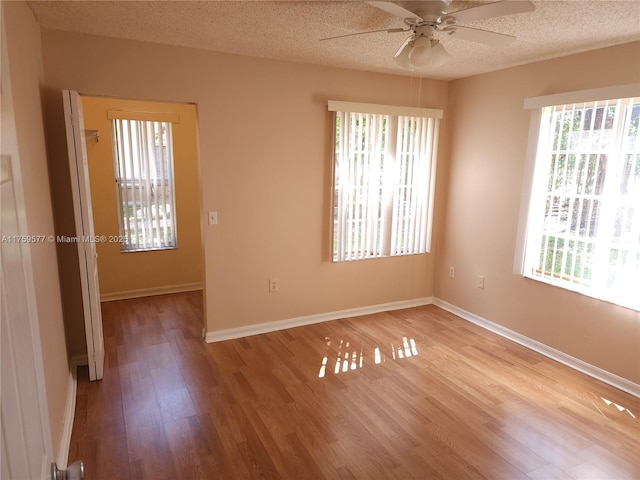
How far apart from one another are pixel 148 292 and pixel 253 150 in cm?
244

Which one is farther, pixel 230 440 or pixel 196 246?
pixel 196 246

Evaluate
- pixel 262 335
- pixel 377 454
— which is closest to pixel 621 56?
pixel 377 454

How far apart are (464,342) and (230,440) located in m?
2.32

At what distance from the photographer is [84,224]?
8.87 ft

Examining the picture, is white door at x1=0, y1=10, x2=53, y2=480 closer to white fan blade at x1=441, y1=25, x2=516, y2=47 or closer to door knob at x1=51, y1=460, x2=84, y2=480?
door knob at x1=51, y1=460, x2=84, y2=480

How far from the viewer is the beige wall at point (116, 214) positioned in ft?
14.2

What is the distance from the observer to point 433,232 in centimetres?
454

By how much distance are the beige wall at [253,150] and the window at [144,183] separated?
1.58 m

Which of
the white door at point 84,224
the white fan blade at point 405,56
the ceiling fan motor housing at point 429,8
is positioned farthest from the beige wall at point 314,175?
the ceiling fan motor housing at point 429,8

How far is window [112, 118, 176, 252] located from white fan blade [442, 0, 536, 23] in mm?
3603

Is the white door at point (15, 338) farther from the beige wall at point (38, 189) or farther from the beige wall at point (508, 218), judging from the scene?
the beige wall at point (508, 218)

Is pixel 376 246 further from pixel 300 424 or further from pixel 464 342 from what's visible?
pixel 300 424

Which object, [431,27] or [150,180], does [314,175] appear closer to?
[431,27]

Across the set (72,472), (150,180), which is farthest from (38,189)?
(150,180)
